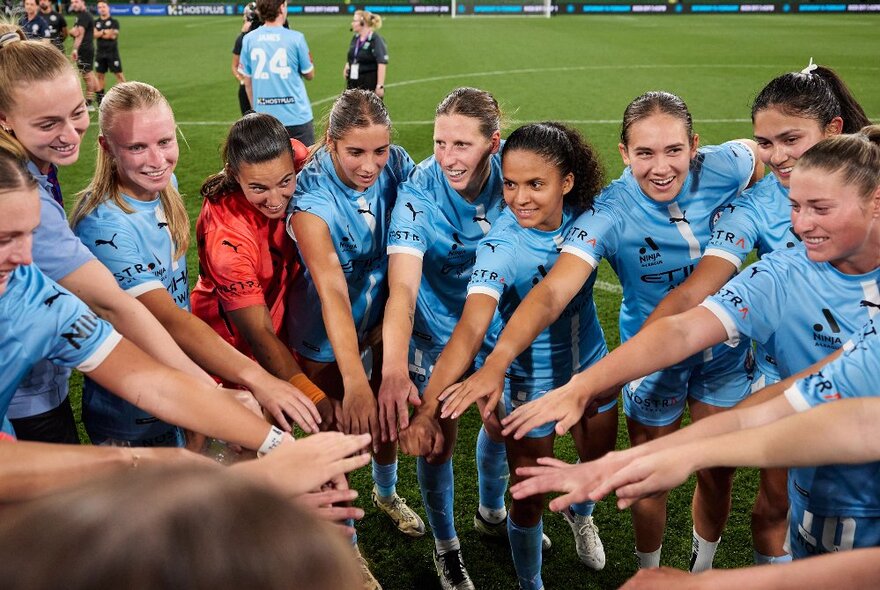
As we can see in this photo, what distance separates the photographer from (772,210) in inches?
125

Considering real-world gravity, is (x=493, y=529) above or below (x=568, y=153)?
below

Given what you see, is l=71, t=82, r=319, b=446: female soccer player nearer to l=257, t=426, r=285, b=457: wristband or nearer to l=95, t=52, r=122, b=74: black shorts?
l=257, t=426, r=285, b=457: wristband

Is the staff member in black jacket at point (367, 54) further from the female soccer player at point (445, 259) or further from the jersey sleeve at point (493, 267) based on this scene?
the jersey sleeve at point (493, 267)

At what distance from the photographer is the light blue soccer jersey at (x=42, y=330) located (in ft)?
7.38

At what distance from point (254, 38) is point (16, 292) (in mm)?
7791

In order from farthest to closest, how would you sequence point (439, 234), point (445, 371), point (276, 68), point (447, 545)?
point (276, 68) < point (447, 545) < point (439, 234) < point (445, 371)

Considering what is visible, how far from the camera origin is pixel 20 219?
7.11ft

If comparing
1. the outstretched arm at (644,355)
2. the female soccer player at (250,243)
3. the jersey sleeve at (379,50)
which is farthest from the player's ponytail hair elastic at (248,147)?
the jersey sleeve at (379,50)

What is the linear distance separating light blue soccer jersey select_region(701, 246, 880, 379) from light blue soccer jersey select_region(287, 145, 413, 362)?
5.13ft

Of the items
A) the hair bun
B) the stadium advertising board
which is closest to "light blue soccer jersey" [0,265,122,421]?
the hair bun

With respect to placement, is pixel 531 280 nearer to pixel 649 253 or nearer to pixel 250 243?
pixel 649 253

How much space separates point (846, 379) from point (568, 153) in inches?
55.9

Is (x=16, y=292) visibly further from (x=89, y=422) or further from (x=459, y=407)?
(x=459, y=407)

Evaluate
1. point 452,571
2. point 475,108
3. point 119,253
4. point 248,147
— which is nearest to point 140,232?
point 119,253
